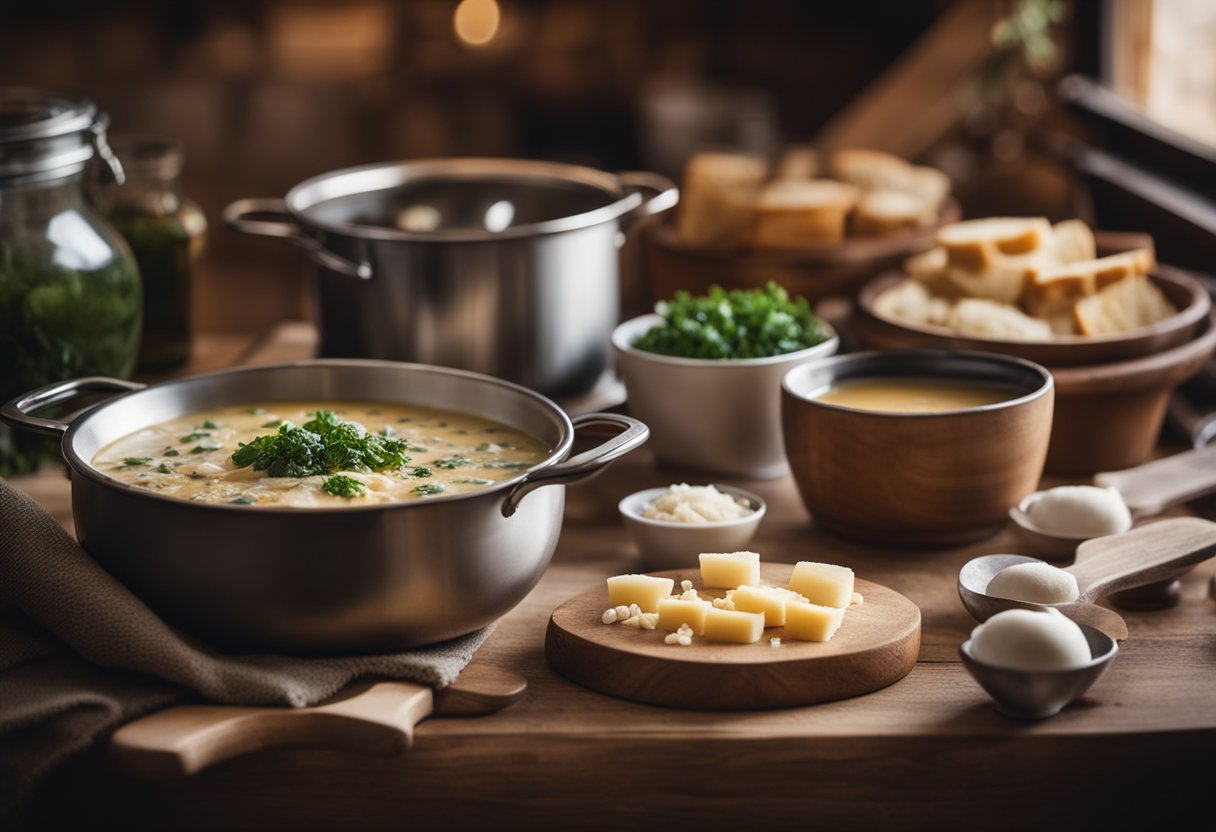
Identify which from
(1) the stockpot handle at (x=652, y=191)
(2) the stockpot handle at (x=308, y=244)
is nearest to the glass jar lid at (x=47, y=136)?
(2) the stockpot handle at (x=308, y=244)

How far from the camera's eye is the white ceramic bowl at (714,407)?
1.92 metres

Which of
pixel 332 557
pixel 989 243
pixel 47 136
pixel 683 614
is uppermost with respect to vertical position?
pixel 47 136

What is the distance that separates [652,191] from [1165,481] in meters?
0.90

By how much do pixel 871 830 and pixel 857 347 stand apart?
97 centimetres

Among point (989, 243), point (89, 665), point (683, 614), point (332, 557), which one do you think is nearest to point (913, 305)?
point (989, 243)

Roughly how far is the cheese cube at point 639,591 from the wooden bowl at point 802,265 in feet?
3.03

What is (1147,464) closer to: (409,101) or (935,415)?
(935,415)

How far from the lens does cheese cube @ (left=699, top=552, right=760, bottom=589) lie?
1.51m

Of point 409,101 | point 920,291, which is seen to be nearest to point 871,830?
point 920,291

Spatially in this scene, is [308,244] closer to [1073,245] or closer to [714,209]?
[714,209]

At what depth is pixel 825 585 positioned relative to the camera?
1.46m

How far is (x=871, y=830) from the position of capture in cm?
136

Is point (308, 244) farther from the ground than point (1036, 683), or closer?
farther from the ground

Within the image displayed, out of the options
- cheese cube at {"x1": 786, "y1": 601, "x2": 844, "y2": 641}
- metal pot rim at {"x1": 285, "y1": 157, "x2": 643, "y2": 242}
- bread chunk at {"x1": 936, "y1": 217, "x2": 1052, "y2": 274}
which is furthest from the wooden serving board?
bread chunk at {"x1": 936, "y1": 217, "x2": 1052, "y2": 274}
